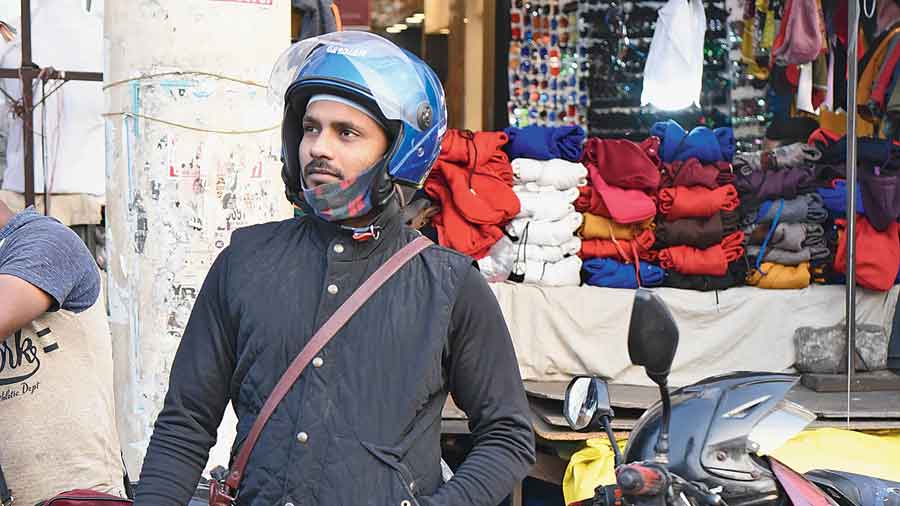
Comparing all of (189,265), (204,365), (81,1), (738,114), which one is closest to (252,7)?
(189,265)

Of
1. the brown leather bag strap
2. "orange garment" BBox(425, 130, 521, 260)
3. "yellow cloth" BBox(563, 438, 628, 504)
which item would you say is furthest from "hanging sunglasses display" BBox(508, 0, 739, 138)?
the brown leather bag strap

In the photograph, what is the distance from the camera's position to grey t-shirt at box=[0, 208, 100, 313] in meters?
3.21

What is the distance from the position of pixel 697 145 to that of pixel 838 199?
0.86 meters

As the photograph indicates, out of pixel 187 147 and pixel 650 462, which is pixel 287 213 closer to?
pixel 187 147

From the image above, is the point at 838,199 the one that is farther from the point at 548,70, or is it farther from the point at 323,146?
the point at 323,146

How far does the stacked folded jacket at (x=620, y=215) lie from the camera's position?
20.7 feet

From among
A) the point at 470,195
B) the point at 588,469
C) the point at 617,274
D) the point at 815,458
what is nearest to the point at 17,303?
the point at 588,469

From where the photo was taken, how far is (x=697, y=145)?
254 inches

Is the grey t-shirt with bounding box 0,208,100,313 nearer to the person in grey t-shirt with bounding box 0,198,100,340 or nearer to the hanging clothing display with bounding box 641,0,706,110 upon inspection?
the person in grey t-shirt with bounding box 0,198,100,340

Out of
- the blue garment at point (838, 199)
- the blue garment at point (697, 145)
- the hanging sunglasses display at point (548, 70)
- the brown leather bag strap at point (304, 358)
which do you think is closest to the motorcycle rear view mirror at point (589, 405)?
the brown leather bag strap at point (304, 358)

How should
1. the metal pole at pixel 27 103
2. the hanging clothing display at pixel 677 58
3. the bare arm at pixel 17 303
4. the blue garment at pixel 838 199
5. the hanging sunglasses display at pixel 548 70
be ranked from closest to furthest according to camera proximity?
the bare arm at pixel 17 303, the metal pole at pixel 27 103, the blue garment at pixel 838 199, the hanging clothing display at pixel 677 58, the hanging sunglasses display at pixel 548 70

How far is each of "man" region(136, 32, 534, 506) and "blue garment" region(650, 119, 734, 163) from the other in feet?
13.6

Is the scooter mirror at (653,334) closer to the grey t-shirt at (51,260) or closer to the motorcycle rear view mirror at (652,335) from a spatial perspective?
the motorcycle rear view mirror at (652,335)

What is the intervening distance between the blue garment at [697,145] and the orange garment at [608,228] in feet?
1.32
